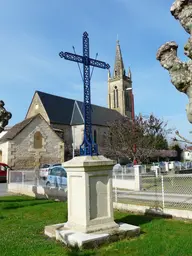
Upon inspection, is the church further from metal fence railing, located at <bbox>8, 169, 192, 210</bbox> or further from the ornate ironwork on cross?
the ornate ironwork on cross

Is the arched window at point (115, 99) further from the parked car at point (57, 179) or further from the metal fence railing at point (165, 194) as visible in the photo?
the metal fence railing at point (165, 194)

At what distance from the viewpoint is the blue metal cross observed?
6215 millimetres

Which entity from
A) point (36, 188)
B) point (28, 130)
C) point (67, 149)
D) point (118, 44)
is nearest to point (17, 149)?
point (28, 130)

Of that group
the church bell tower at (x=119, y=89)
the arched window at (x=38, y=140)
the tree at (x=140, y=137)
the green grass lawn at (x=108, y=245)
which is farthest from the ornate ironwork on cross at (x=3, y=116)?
the church bell tower at (x=119, y=89)

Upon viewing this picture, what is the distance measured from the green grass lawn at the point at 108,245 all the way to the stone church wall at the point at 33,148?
2147 centimetres

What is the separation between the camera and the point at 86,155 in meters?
6.08

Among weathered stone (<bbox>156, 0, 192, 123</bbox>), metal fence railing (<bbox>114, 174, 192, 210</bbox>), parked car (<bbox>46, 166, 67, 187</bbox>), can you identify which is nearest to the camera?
weathered stone (<bbox>156, 0, 192, 123</bbox>)

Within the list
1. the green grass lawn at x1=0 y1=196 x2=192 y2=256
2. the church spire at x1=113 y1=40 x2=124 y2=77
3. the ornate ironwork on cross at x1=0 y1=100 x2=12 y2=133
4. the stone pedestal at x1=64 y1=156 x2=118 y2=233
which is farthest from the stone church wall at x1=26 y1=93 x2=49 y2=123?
the stone pedestal at x1=64 y1=156 x2=118 y2=233

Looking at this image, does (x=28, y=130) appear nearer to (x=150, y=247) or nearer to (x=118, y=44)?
(x=150, y=247)

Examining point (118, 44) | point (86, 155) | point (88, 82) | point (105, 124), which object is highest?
point (118, 44)

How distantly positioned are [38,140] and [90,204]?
27012mm

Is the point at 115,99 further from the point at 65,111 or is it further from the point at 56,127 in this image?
the point at 56,127

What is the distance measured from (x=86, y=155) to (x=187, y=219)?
12.4 feet

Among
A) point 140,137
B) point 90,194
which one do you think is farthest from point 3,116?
point 140,137
